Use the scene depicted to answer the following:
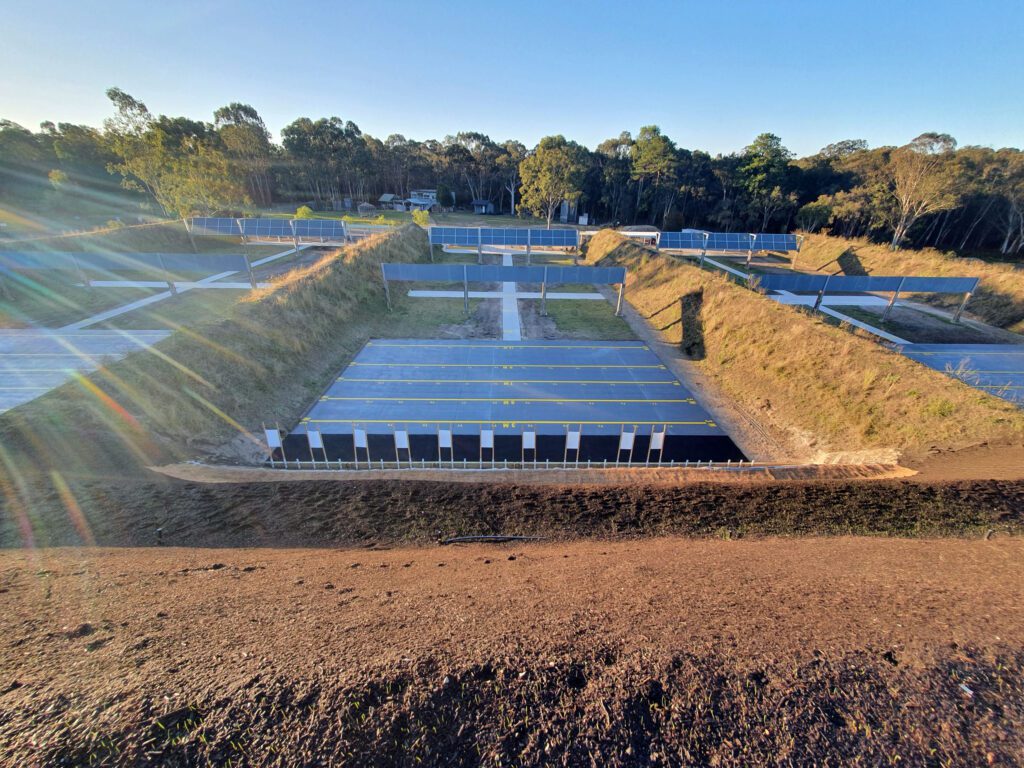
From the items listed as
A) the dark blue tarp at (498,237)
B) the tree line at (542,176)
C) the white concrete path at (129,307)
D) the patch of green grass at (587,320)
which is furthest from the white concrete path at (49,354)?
the tree line at (542,176)

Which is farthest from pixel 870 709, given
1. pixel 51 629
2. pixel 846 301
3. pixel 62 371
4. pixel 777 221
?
pixel 777 221

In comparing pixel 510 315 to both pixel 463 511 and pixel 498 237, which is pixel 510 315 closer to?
pixel 498 237

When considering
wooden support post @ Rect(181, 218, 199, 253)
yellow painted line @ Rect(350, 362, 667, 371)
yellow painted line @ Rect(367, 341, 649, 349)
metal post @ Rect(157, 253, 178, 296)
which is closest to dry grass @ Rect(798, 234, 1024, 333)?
yellow painted line @ Rect(367, 341, 649, 349)

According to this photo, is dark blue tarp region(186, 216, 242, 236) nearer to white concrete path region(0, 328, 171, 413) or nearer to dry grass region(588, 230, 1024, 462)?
white concrete path region(0, 328, 171, 413)

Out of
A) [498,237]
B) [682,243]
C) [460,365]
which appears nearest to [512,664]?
[460,365]

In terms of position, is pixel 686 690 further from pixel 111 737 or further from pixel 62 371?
pixel 62 371

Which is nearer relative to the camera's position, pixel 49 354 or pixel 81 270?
pixel 49 354

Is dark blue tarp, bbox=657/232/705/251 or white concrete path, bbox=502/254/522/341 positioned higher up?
dark blue tarp, bbox=657/232/705/251
